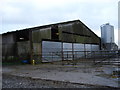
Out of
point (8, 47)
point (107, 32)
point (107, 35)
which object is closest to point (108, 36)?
point (107, 35)

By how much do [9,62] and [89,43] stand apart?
12.8 m

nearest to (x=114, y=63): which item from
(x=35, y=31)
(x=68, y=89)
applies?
(x=68, y=89)

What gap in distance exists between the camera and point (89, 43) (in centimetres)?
2305

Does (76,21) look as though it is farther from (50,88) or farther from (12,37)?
(50,88)

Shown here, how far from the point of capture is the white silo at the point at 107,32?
22.1m

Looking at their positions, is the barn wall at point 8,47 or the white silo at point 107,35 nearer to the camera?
the barn wall at point 8,47

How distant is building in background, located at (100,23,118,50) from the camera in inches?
870

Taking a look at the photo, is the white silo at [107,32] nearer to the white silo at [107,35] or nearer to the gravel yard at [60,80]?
the white silo at [107,35]

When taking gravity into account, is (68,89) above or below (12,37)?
below

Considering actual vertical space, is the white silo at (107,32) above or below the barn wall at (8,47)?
above

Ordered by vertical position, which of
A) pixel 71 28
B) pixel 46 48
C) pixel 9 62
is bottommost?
pixel 9 62

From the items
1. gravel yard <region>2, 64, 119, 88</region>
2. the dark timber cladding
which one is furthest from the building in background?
gravel yard <region>2, 64, 119, 88</region>

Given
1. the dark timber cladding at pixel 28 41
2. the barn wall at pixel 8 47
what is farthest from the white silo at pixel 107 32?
the barn wall at pixel 8 47

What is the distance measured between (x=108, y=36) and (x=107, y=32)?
78cm
